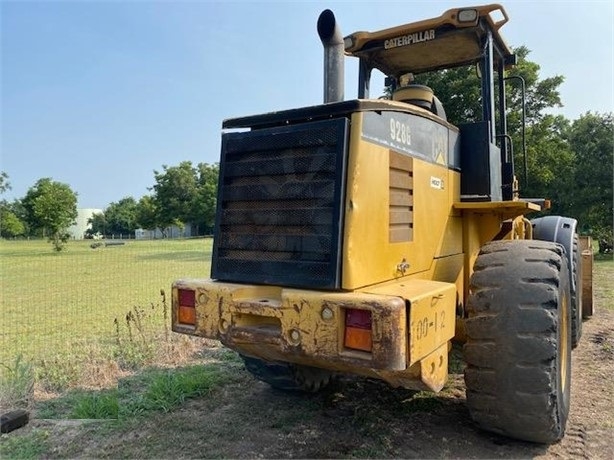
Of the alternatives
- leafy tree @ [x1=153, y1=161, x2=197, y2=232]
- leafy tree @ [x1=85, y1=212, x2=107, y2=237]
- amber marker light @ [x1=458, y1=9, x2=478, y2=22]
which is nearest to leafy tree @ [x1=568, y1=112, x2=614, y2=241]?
amber marker light @ [x1=458, y1=9, x2=478, y2=22]

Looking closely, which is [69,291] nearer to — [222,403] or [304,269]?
[222,403]

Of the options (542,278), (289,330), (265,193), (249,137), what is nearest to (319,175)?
(265,193)

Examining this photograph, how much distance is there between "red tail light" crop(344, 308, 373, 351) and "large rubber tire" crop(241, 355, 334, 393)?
152cm

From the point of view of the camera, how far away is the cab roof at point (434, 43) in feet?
13.3

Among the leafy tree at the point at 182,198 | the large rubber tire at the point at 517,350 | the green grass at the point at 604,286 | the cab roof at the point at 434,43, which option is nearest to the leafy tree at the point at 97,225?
the leafy tree at the point at 182,198

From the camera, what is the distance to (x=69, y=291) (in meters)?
12.5

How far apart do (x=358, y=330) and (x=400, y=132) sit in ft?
4.46

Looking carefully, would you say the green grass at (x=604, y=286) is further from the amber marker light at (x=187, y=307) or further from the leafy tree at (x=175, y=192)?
the leafy tree at (x=175, y=192)

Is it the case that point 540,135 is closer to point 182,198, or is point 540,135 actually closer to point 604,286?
point 604,286

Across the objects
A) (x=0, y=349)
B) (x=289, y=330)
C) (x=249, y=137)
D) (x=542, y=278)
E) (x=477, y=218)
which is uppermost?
(x=249, y=137)

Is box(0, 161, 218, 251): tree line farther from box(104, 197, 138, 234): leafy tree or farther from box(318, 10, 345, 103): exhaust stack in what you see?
box(318, 10, 345, 103): exhaust stack

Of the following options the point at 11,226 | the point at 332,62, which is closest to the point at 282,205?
the point at 332,62

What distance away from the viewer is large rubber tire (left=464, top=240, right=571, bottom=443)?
2.97 metres

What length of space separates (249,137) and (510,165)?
2751mm
